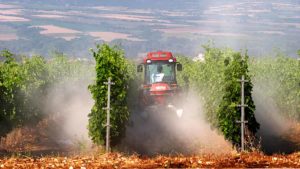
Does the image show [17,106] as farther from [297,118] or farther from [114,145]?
[297,118]

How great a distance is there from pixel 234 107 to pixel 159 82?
358 inches

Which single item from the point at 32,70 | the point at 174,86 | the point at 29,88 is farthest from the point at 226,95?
the point at 32,70

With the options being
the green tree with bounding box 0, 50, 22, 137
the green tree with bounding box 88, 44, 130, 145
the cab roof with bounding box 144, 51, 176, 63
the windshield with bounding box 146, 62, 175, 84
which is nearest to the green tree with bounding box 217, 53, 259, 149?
the green tree with bounding box 88, 44, 130, 145

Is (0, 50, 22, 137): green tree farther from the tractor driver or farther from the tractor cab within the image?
the tractor driver

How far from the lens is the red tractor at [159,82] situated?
31.5 m

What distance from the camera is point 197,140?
29.6 meters

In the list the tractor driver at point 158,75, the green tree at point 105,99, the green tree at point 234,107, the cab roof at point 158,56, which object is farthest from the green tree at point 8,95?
the green tree at point 234,107

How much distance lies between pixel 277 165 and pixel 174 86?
17293mm

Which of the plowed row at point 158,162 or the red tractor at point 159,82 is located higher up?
the red tractor at point 159,82

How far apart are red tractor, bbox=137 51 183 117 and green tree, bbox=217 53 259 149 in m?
7.70

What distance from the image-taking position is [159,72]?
105 ft

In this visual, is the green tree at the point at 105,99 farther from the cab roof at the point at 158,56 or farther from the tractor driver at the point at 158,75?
the tractor driver at the point at 158,75

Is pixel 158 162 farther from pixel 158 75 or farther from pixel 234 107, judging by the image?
pixel 158 75

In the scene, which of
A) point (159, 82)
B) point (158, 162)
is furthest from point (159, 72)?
point (158, 162)
